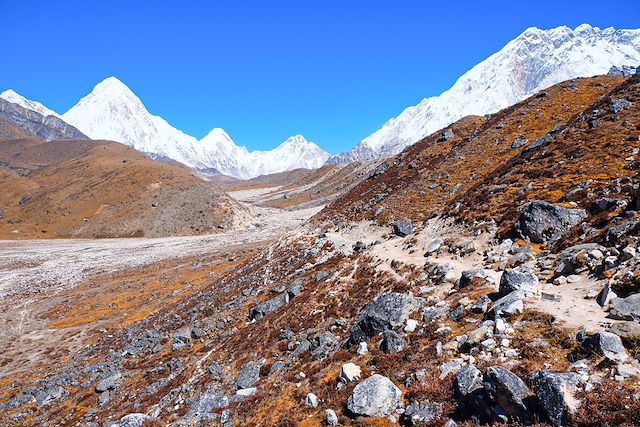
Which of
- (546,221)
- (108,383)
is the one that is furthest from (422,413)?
(108,383)

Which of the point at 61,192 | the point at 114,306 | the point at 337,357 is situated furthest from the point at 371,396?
the point at 61,192

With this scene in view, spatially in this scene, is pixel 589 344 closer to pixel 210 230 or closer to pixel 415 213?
pixel 415 213

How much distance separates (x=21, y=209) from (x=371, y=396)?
211m

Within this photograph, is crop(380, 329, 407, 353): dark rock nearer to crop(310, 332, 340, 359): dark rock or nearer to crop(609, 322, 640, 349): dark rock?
crop(310, 332, 340, 359): dark rock

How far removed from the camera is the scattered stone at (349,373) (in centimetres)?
1590

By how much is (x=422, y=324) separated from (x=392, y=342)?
176 cm

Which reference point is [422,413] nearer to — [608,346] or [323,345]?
[608,346]

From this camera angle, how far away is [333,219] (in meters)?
58.1

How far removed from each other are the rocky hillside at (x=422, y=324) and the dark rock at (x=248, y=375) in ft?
0.39

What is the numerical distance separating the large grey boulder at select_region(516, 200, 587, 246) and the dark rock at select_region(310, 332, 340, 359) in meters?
13.0

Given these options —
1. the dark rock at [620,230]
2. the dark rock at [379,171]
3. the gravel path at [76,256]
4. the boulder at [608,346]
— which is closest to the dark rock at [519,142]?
the dark rock at [379,171]

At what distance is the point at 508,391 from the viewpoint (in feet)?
35.7

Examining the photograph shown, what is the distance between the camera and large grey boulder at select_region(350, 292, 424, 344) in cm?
1836

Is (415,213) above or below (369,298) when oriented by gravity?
above
